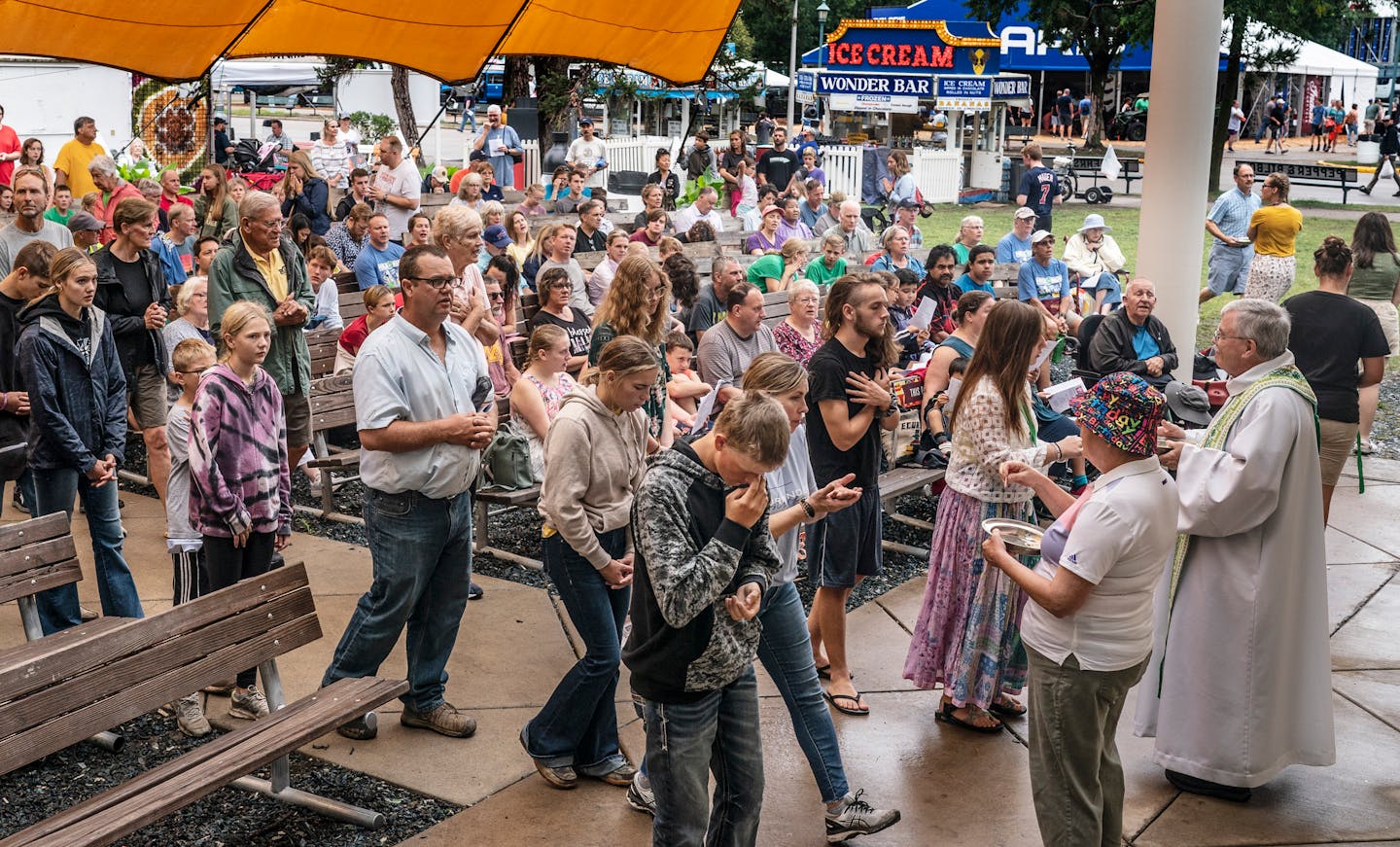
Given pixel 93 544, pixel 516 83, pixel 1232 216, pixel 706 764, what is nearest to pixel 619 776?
pixel 706 764

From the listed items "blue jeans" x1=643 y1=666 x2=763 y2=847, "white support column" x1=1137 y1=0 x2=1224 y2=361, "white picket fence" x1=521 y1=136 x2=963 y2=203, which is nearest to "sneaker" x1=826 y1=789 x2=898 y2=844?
"blue jeans" x1=643 y1=666 x2=763 y2=847

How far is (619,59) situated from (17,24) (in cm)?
239

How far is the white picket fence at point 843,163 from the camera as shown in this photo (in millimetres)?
27047

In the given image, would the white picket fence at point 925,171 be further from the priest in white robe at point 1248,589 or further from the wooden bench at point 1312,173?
the priest in white robe at point 1248,589

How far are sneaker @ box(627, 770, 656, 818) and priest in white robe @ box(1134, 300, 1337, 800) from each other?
6.64 feet

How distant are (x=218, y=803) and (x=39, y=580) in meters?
1.15

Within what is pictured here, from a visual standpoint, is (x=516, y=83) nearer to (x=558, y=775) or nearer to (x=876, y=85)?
(x=558, y=775)

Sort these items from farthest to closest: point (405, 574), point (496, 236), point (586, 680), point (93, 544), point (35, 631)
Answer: point (496, 236) → point (93, 544) → point (35, 631) → point (405, 574) → point (586, 680)

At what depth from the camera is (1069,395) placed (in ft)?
26.9

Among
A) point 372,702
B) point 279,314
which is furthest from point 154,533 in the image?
point 372,702

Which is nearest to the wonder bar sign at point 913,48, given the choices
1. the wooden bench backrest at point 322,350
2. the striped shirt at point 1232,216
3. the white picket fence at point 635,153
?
the white picket fence at point 635,153

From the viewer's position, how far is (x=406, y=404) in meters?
5.25

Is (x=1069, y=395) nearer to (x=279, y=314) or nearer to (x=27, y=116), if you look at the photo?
(x=279, y=314)

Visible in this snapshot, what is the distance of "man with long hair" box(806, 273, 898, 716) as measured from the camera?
227 inches
